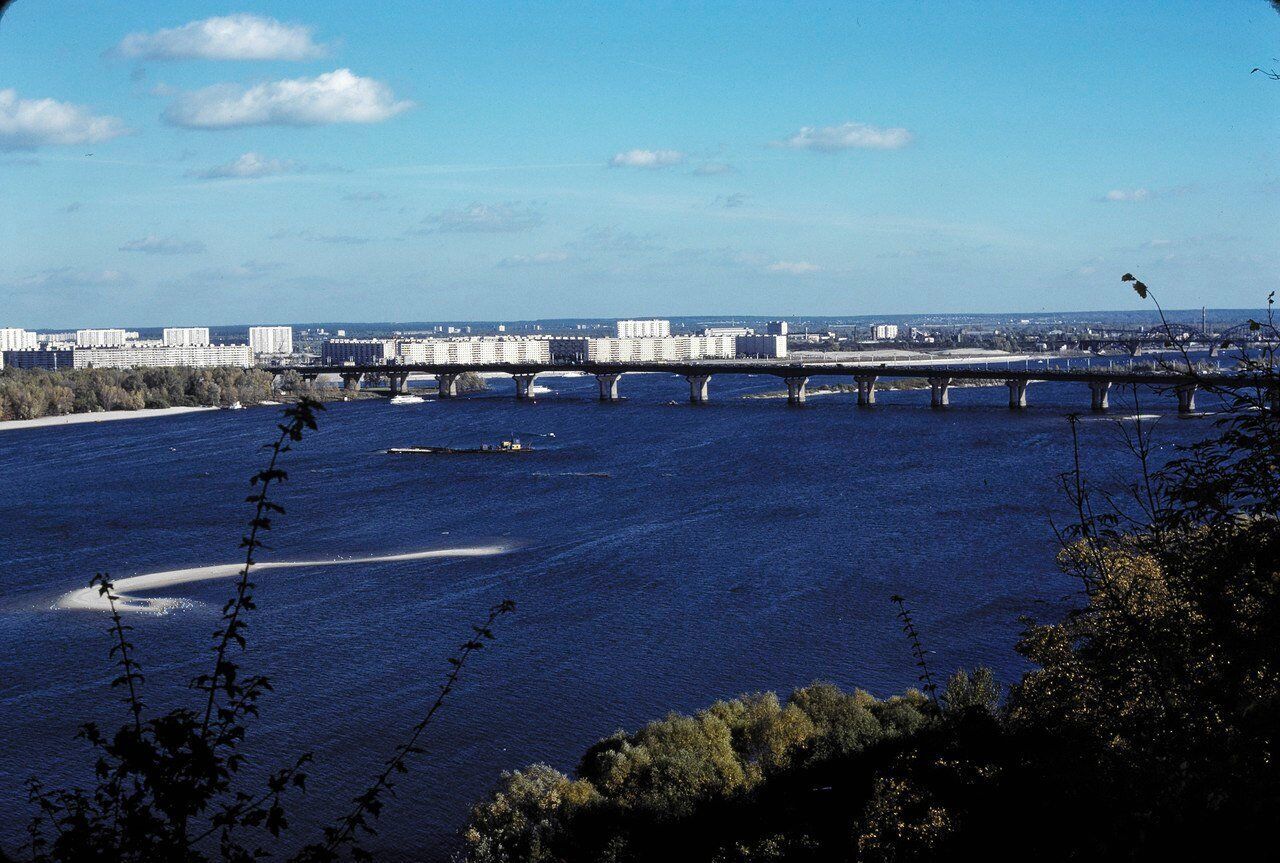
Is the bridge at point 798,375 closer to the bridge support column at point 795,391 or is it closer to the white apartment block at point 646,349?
the bridge support column at point 795,391

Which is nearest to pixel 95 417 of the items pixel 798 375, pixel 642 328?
pixel 798 375

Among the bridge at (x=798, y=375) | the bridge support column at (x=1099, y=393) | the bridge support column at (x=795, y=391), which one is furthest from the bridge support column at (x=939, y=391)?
the bridge support column at (x=1099, y=393)

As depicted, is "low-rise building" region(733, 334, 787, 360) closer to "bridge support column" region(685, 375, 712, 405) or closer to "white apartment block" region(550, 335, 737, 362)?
"white apartment block" region(550, 335, 737, 362)

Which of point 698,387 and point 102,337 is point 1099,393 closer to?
point 698,387

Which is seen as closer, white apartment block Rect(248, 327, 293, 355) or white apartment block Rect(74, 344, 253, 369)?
white apartment block Rect(74, 344, 253, 369)

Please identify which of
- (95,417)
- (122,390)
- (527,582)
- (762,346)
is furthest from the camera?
(762,346)

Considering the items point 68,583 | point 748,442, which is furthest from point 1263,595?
point 748,442

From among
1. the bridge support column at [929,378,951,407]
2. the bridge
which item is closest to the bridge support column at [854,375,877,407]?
the bridge
